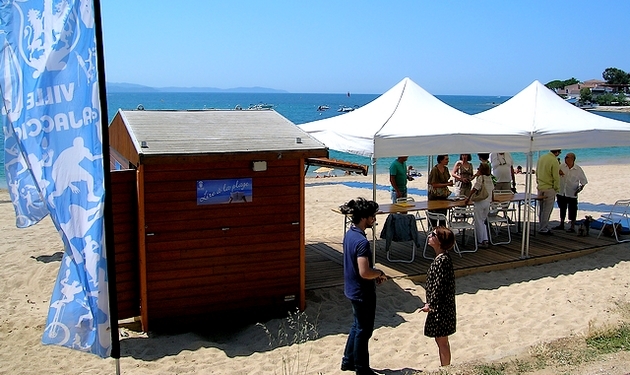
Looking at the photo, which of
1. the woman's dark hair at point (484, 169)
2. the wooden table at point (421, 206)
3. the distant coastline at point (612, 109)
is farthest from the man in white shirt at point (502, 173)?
the distant coastline at point (612, 109)

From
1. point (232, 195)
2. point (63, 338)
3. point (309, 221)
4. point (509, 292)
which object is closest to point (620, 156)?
point (309, 221)

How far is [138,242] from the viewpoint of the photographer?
6395mm

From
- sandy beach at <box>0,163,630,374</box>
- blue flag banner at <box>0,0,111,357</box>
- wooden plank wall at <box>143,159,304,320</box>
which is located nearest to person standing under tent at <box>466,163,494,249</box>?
sandy beach at <box>0,163,630,374</box>

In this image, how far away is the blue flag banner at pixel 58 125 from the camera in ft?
12.6

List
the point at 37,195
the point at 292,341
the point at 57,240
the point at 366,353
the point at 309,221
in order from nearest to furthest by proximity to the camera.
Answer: the point at 37,195
the point at 366,353
the point at 292,341
the point at 57,240
the point at 309,221

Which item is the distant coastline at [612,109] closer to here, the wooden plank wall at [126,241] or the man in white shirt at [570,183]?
the man in white shirt at [570,183]

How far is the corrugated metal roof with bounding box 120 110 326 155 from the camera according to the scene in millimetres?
6320

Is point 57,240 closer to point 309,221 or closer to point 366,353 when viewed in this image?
point 309,221

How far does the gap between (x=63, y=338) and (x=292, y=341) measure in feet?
9.33

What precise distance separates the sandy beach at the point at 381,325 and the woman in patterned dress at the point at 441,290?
385mm

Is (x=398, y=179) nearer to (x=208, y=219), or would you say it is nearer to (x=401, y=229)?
(x=401, y=229)

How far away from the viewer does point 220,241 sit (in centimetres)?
663

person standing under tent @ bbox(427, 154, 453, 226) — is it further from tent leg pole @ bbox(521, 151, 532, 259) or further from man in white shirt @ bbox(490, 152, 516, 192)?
man in white shirt @ bbox(490, 152, 516, 192)

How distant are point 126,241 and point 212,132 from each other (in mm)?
1573
